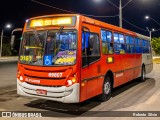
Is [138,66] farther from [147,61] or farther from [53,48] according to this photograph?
[53,48]

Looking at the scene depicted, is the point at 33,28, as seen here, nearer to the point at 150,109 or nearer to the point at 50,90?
the point at 50,90

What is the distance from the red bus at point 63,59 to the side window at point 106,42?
0.04m

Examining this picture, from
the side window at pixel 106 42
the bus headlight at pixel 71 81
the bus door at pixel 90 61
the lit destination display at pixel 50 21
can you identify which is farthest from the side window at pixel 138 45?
the bus headlight at pixel 71 81

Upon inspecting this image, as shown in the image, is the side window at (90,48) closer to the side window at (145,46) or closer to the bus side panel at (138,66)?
the bus side panel at (138,66)

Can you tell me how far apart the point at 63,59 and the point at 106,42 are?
2.67 metres

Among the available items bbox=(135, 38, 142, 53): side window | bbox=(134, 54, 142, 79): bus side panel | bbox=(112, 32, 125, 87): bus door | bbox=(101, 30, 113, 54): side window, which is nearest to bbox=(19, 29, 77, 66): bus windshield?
bbox=(101, 30, 113, 54): side window

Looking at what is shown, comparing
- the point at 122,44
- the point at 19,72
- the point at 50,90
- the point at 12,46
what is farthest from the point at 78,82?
the point at 122,44

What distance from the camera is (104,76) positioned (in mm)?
9289

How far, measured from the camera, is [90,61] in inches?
324

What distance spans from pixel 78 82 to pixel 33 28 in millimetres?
2361

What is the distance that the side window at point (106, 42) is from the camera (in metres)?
9.48

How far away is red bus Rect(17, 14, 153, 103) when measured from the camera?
749 cm

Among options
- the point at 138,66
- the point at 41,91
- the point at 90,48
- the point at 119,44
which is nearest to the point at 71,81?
the point at 41,91

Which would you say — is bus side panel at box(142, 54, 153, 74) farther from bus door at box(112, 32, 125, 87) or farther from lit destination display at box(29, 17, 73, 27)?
lit destination display at box(29, 17, 73, 27)
